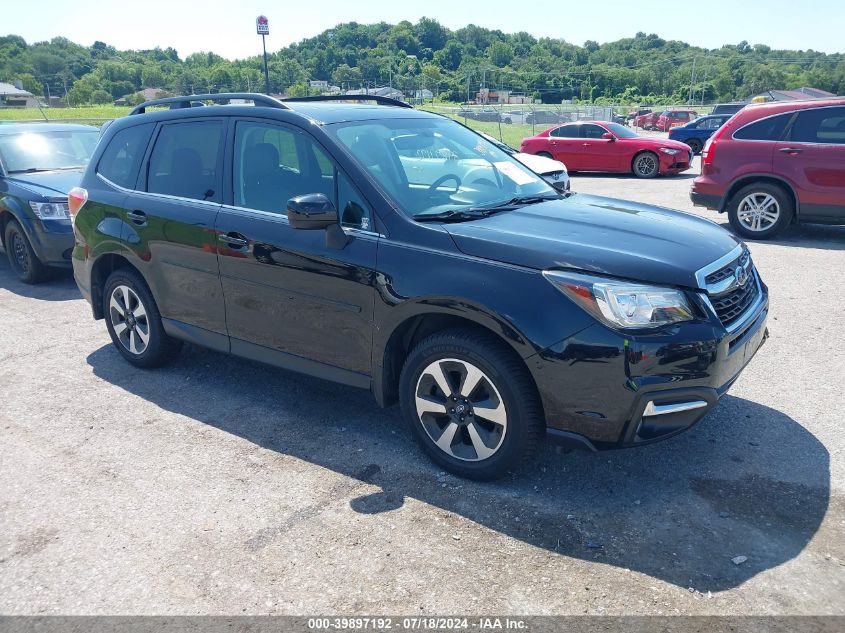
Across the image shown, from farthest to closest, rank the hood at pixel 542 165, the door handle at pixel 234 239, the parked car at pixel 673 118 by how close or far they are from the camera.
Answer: the parked car at pixel 673 118 < the hood at pixel 542 165 < the door handle at pixel 234 239

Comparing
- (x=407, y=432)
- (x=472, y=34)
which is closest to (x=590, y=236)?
(x=407, y=432)

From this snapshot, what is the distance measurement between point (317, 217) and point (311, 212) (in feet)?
0.14

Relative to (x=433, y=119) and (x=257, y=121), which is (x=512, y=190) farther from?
(x=257, y=121)

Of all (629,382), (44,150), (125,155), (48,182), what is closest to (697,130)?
(44,150)

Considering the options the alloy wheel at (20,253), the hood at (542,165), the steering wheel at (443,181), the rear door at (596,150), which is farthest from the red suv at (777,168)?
the alloy wheel at (20,253)

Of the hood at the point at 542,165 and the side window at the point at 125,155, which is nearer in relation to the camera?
the side window at the point at 125,155

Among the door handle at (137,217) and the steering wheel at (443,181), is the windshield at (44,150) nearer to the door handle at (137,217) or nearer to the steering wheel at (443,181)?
the door handle at (137,217)

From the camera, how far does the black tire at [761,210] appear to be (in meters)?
9.18

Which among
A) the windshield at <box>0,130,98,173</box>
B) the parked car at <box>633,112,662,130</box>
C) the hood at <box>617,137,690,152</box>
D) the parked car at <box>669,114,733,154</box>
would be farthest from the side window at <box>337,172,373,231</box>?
the parked car at <box>633,112,662,130</box>

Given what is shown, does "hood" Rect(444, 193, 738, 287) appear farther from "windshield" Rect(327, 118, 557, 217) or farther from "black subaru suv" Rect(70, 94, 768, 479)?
"windshield" Rect(327, 118, 557, 217)

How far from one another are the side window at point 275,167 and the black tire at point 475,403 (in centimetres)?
110

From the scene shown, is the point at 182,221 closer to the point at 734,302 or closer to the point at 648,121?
the point at 734,302

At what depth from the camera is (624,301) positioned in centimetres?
308

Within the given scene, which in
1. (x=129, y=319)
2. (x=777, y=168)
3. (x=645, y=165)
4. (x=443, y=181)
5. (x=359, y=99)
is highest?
(x=359, y=99)
